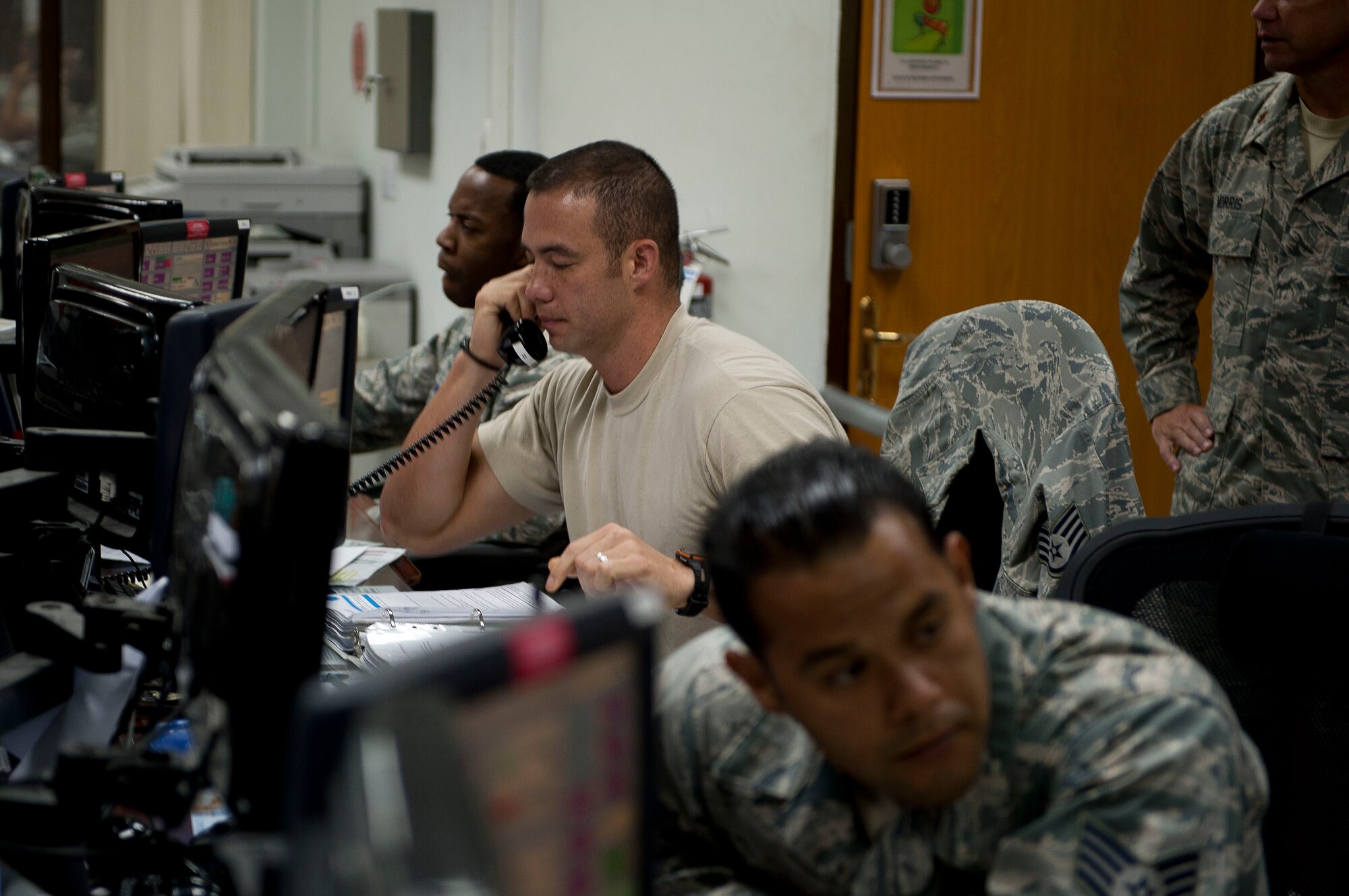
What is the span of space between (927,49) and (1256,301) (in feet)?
4.04

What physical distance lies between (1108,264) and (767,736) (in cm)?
271

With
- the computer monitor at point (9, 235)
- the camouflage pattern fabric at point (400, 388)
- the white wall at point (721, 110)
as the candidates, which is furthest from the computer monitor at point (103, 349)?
the white wall at point (721, 110)

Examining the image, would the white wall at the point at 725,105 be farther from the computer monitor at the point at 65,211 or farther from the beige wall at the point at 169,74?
the beige wall at the point at 169,74

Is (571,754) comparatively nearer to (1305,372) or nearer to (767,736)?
(767,736)

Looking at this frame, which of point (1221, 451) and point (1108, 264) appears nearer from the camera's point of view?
point (1221, 451)

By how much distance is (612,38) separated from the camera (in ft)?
11.0

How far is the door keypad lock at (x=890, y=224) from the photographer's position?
3262mm

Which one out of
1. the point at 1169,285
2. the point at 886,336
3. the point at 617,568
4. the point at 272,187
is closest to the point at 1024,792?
the point at 617,568

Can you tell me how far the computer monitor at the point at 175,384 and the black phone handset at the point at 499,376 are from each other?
763 mm

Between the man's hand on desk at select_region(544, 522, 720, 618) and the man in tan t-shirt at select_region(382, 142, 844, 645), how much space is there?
0.07 m

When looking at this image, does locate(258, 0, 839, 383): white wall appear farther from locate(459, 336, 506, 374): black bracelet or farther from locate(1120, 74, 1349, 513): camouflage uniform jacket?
locate(459, 336, 506, 374): black bracelet

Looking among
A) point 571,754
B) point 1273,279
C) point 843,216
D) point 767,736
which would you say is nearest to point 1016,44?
point 843,216

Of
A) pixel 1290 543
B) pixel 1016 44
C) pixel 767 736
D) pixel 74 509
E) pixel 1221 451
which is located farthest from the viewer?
pixel 1016 44

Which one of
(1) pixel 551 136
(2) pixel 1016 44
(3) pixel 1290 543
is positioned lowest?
(3) pixel 1290 543
